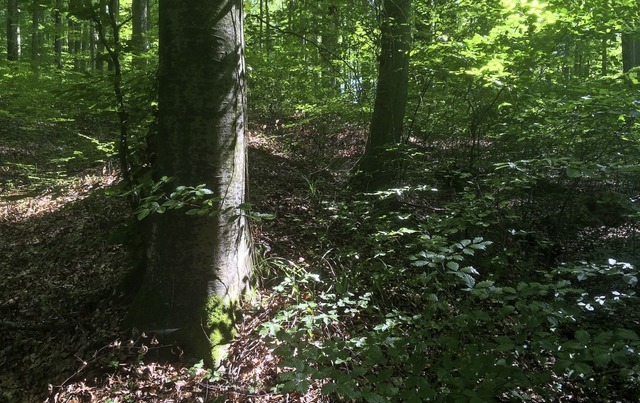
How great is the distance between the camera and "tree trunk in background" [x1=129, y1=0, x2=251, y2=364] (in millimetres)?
2996

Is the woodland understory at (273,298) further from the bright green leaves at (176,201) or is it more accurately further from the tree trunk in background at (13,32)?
the tree trunk in background at (13,32)

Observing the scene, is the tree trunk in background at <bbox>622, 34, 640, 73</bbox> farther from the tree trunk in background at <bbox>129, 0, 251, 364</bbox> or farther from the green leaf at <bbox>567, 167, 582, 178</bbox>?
the tree trunk in background at <bbox>129, 0, 251, 364</bbox>

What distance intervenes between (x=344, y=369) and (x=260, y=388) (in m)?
0.59

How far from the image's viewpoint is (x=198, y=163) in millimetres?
3064

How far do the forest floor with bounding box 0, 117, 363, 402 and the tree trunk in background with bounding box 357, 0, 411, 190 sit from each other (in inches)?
29.6

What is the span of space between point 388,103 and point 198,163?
405 cm

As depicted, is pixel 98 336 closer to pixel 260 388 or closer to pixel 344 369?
pixel 260 388

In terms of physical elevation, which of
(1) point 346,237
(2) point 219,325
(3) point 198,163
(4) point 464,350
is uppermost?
(3) point 198,163

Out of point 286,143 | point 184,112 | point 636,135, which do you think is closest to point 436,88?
point 636,135

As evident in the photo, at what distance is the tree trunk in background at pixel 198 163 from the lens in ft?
9.83

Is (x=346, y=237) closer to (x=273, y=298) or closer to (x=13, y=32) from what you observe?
(x=273, y=298)

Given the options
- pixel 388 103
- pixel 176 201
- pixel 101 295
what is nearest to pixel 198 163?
pixel 176 201

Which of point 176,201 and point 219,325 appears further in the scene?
point 219,325

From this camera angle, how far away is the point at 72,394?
2814 millimetres
